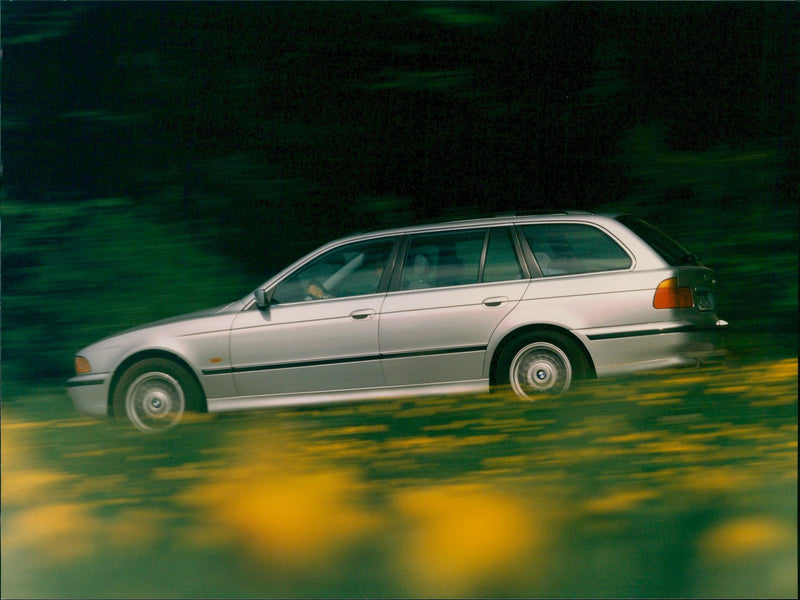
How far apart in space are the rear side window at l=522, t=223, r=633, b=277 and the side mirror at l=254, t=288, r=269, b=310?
1.86 meters

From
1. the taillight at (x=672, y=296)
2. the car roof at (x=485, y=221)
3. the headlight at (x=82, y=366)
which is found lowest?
the headlight at (x=82, y=366)

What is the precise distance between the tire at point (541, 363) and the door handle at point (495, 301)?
0.27 metres

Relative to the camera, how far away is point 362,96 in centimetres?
628

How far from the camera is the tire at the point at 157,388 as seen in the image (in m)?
6.17

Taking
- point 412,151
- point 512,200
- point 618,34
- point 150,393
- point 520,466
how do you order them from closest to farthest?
point 520,466 → point 618,34 → point 150,393 → point 412,151 → point 512,200

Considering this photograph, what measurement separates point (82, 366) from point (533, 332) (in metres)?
3.20

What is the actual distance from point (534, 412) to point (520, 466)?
43 cm

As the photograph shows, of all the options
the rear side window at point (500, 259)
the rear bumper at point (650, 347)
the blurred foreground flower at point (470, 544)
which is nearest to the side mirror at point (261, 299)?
the rear side window at point (500, 259)

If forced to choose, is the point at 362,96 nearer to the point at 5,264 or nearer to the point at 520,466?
the point at 5,264

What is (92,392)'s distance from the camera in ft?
20.5

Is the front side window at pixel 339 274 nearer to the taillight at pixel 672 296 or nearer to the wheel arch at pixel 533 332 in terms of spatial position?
the wheel arch at pixel 533 332

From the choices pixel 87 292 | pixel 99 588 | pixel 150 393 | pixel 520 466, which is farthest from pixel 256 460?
pixel 87 292

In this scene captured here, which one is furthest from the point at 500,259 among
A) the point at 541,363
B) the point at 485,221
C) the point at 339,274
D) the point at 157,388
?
the point at 157,388

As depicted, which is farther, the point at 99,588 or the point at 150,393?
the point at 150,393
